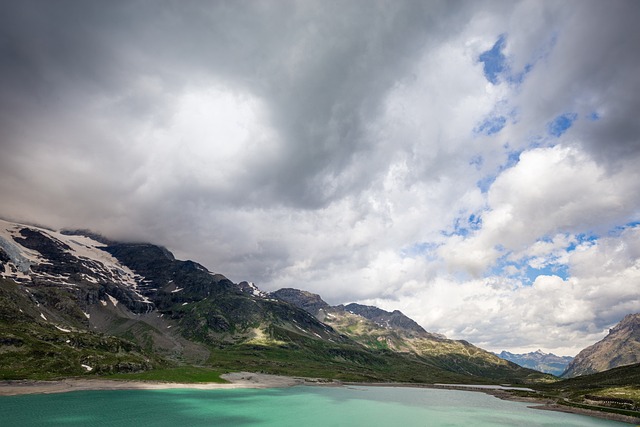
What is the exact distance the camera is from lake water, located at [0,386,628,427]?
88.2 metres

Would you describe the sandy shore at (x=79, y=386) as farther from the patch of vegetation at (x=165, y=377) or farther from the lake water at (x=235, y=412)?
the lake water at (x=235, y=412)

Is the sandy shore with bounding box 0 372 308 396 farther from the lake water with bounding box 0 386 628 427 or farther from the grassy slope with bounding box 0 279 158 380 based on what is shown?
the grassy slope with bounding box 0 279 158 380

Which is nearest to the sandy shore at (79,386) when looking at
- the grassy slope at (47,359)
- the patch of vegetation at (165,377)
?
the patch of vegetation at (165,377)

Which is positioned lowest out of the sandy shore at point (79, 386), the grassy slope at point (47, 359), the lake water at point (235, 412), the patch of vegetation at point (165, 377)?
the lake water at point (235, 412)

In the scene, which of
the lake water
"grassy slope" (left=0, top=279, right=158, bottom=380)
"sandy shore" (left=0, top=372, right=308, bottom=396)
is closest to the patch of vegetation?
"sandy shore" (left=0, top=372, right=308, bottom=396)

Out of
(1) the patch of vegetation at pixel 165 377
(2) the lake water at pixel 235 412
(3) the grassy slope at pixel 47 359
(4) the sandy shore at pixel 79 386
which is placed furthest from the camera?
(1) the patch of vegetation at pixel 165 377

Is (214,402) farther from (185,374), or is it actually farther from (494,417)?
(494,417)

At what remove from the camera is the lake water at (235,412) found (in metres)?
88.2

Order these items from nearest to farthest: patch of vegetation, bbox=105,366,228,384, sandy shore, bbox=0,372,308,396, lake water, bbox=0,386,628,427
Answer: lake water, bbox=0,386,628,427
sandy shore, bbox=0,372,308,396
patch of vegetation, bbox=105,366,228,384

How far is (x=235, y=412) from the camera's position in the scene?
10862 centimetres

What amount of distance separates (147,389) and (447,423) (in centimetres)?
12487

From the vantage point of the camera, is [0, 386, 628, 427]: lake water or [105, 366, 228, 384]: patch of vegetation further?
[105, 366, 228, 384]: patch of vegetation

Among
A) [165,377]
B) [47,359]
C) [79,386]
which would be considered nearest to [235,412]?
[79,386]

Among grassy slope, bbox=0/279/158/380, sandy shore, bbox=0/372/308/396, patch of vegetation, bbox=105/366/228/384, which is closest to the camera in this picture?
sandy shore, bbox=0/372/308/396
